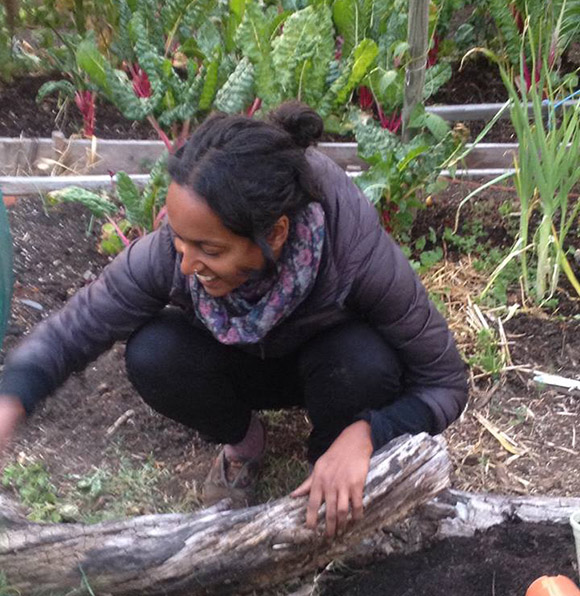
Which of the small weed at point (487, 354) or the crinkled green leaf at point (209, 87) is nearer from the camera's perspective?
the small weed at point (487, 354)

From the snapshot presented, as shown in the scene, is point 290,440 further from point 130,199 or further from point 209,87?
point 209,87

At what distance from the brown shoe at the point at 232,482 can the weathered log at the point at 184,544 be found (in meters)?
0.38

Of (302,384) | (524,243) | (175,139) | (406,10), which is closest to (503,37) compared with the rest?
(406,10)

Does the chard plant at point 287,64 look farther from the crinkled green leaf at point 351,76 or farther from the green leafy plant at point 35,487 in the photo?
the green leafy plant at point 35,487

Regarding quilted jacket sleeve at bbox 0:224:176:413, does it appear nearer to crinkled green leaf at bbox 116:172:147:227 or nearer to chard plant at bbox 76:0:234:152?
crinkled green leaf at bbox 116:172:147:227

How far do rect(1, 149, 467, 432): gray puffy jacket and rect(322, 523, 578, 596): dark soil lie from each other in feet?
0.82

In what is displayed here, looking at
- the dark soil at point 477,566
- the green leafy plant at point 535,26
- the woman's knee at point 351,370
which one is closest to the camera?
the dark soil at point 477,566

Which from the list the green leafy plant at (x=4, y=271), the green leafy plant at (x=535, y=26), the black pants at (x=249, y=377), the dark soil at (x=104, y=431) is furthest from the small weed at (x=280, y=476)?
the green leafy plant at (x=535, y=26)

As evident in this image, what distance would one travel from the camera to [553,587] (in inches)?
56.5

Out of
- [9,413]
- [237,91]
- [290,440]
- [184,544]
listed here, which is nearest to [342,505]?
[184,544]

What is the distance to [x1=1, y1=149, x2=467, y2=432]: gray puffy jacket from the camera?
5.18ft

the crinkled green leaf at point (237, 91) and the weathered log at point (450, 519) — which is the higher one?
the crinkled green leaf at point (237, 91)

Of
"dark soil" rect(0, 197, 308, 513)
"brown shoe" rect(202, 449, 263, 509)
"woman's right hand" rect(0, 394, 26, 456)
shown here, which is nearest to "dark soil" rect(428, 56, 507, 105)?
"dark soil" rect(0, 197, 308, 513)

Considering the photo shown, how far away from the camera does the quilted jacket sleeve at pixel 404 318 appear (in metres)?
1.60
